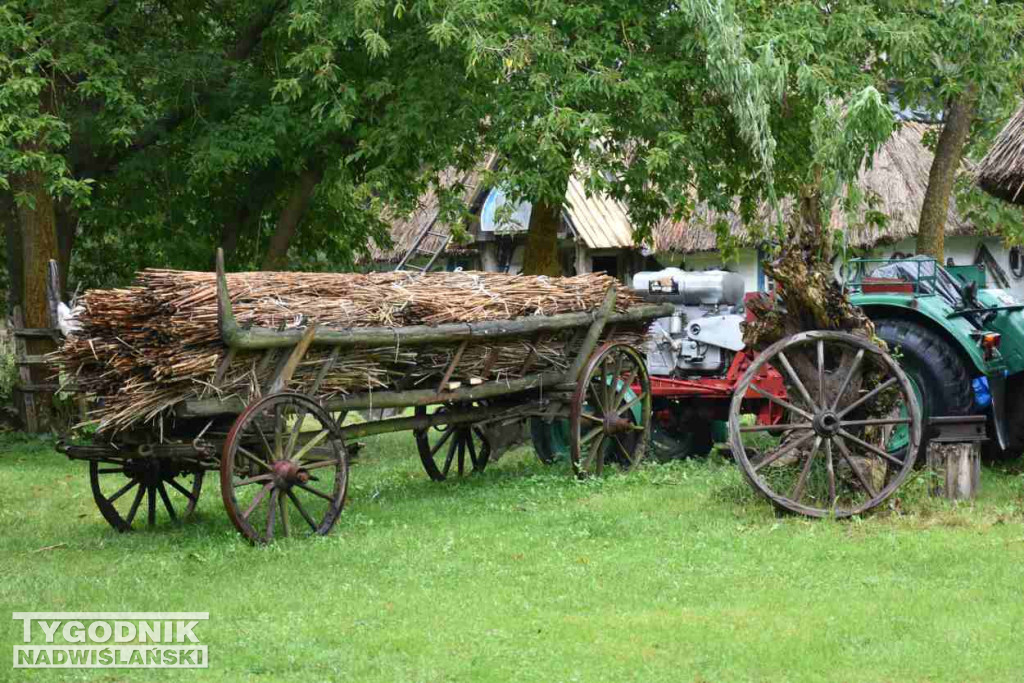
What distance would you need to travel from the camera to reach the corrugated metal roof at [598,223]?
26.8 metres

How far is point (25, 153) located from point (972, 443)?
9.62m

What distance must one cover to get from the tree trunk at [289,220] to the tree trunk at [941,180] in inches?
295

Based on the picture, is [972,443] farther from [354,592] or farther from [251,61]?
A: [251,61]

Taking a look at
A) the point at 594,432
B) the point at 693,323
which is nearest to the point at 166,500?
the point at 594,432

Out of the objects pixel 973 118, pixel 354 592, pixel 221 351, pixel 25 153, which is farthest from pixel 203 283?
pixel 973 118

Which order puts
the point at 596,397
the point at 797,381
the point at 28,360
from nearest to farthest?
the point at 797,381 < the point at 596,397 < the point at 28,360

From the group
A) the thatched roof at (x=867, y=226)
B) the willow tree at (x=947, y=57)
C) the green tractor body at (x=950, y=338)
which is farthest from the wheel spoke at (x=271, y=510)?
the thatched roof at (x=867, y=226)

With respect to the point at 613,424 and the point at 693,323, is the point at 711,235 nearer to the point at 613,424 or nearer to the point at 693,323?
the point at 693,323

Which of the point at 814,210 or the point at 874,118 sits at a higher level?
the point at 874,118

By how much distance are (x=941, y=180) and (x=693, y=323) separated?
20.4 feet

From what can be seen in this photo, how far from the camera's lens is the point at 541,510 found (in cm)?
1003

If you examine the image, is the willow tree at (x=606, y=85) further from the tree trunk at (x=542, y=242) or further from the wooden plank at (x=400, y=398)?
the wooden plank at (x=400, y=398)

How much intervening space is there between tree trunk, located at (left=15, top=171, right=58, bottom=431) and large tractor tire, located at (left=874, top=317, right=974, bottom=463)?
32.9 feet

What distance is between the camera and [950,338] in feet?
35.2
